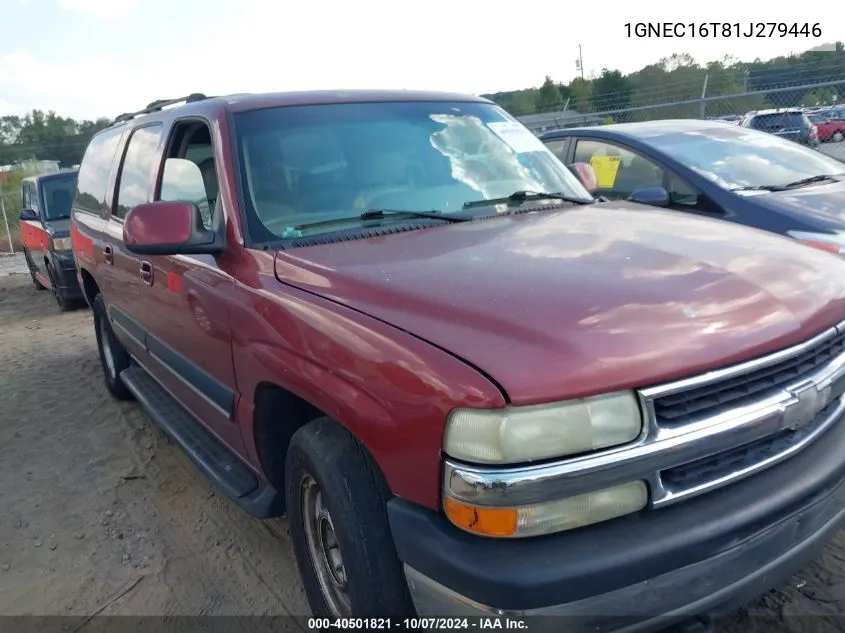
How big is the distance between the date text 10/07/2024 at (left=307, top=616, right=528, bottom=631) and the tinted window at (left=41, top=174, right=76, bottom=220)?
913 cm

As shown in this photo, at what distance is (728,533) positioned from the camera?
5.84ft

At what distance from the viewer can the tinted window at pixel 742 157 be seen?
536cm

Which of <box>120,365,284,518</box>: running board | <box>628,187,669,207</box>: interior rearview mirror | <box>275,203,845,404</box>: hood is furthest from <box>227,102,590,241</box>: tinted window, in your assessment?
<box>628,187,669,207</box>: interior rearview mirror

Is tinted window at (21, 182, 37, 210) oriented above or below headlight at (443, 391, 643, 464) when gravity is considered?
below

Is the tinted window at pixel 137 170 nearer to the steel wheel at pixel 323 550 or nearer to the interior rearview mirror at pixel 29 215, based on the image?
the steel wheel at pixel 323 550

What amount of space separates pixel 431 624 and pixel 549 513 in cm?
44

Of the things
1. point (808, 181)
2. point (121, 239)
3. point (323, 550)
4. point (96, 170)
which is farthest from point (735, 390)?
point (96, 170)

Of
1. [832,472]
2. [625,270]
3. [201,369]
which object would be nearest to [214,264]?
[201,369]

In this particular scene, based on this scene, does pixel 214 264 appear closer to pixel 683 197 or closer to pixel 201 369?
pixel 201 369

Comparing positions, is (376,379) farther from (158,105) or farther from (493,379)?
(158,105)

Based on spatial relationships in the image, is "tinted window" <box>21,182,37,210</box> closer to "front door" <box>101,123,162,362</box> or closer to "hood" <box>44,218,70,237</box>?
"hood" <box>44,218,70,237</box>

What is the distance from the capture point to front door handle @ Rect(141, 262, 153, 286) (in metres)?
3.65

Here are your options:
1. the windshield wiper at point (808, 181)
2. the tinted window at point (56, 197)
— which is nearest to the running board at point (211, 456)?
the windshield wiper at point (808, 181)

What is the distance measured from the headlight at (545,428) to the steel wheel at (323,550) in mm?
828
